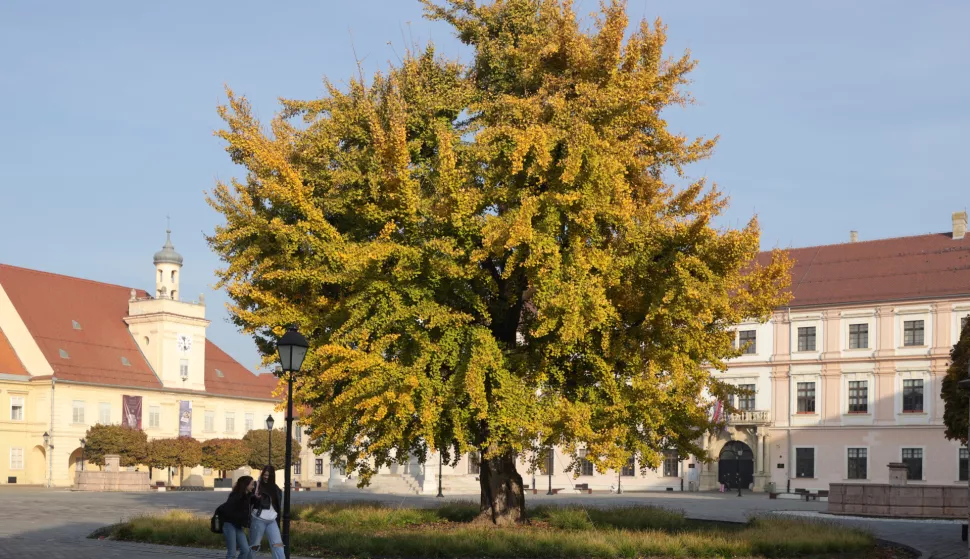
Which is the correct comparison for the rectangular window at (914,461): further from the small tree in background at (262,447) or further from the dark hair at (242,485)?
the dark hair at (242,485)

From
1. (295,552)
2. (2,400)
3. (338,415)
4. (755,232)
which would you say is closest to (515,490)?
(338,415)

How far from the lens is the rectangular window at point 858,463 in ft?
205

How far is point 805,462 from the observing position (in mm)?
64000

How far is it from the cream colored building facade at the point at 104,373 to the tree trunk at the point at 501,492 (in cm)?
5638

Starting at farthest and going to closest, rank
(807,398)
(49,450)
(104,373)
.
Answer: (104,373), (49,450), (807,398)

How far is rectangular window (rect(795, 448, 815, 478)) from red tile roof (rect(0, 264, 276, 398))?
5095 centimetres

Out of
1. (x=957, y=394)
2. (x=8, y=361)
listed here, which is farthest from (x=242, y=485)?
(x=8, y=361)

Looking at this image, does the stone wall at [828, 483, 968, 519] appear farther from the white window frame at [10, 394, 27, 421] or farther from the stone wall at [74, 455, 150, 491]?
the white window frame at [10, 394, 27, 421]

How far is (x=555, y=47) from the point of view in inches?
947

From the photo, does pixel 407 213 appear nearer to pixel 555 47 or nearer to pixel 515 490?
pixel 555 47

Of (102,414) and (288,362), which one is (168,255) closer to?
(102,414)

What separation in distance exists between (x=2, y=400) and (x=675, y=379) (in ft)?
224

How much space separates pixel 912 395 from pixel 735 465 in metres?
10.8

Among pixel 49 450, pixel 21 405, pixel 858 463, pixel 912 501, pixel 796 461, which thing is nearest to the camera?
pixel 912 501
